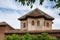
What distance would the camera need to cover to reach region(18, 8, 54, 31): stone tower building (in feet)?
118

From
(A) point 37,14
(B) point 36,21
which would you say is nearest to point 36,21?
(B) point 36,21

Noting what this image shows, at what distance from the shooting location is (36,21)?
120ft

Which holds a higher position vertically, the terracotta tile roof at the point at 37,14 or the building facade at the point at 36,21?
the terracotta tile roof at the point at 37,14

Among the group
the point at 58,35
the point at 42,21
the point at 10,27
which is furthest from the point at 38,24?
the point at 58,35

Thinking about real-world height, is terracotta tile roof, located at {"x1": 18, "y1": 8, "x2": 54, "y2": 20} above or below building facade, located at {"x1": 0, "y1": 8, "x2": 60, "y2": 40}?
above

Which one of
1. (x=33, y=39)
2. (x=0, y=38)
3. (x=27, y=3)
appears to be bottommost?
(x=0, y=38)

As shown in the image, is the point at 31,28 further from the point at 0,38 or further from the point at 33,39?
the point at 33,39

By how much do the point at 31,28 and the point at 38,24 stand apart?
47.2 inches

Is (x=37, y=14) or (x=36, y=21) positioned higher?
(x=37, y=14)

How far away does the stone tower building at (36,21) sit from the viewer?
118 feet

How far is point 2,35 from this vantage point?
1331 inches

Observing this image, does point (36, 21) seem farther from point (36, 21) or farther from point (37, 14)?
point (37, 14)

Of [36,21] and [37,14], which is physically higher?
[37,14]

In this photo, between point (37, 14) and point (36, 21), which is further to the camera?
point (36, 21)
